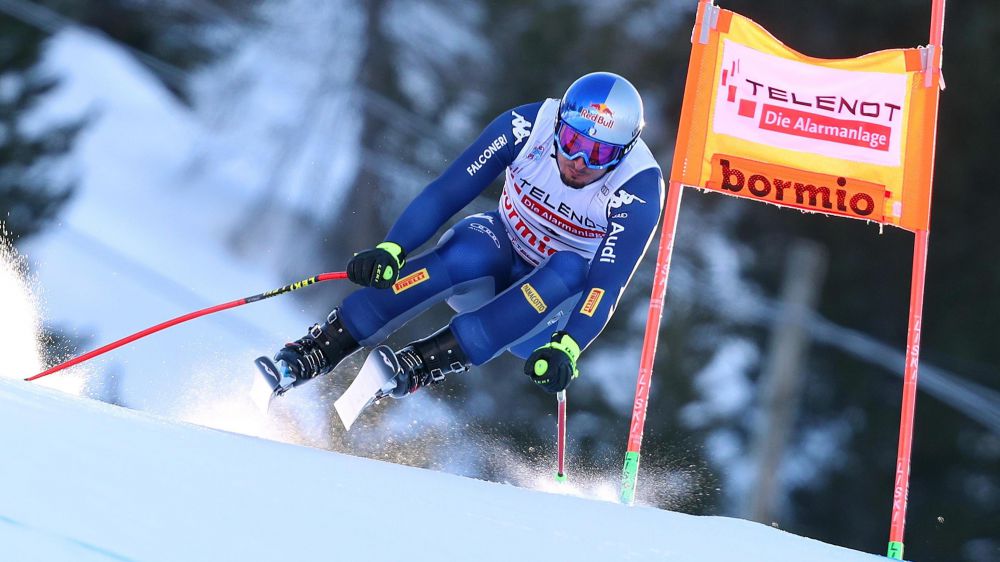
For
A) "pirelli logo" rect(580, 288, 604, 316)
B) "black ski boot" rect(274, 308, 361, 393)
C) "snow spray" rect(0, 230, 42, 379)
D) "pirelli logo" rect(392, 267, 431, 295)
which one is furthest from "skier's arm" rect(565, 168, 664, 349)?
"snow spray" rect(0, 230, 42, 379)

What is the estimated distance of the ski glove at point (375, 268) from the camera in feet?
12.8

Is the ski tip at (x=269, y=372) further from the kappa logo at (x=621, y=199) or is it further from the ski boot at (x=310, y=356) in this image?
the kappa logo at (x=621, y=199)

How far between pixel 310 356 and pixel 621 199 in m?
1.10

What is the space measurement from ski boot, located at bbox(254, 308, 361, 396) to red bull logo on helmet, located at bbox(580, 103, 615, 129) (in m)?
1.01

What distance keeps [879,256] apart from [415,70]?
4.65 m

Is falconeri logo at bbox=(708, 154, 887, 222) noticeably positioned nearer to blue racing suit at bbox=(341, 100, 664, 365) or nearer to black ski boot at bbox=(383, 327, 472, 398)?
blue racing suit at bbox=(341, 100, 664, 365)

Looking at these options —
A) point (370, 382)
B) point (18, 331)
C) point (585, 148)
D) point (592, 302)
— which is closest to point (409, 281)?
point (370, 382)

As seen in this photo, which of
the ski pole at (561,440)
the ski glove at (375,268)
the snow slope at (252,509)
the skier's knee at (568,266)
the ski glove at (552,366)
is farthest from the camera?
the ski pole at (561,440)

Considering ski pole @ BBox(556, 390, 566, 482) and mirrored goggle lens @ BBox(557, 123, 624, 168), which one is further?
ski pole @ BBox(556, 390, 566, 482)

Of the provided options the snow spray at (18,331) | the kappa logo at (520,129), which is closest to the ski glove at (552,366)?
the kappa logo at (520,129)

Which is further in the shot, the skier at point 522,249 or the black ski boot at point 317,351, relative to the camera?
the black ski boot at point 317,351

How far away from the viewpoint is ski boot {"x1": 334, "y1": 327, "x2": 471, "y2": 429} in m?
3.95

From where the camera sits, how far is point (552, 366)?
12.3 ft

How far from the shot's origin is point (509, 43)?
41.5ft
